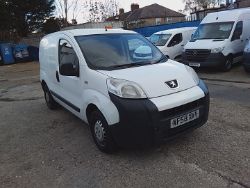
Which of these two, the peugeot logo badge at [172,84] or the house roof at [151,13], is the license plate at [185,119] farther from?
the house roof at [151,13]

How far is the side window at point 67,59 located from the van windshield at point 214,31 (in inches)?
293

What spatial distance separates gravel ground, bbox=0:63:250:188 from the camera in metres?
3.67

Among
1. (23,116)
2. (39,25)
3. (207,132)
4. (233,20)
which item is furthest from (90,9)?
(207,132)

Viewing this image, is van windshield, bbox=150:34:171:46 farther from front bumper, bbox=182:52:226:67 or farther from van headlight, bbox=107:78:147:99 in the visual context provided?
van headlight, bbox=107:78:147:99

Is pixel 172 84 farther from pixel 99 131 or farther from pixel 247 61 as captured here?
pixel 247 61

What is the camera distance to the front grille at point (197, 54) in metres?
10.9

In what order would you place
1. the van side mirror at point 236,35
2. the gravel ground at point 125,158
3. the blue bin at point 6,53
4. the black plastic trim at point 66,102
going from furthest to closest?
the blue bin at point 6,53 < the van side mirror at point 236,35 < the black plastic trim at point 66,102 < the gravel ground at point 125,158

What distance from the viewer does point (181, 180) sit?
141 inches

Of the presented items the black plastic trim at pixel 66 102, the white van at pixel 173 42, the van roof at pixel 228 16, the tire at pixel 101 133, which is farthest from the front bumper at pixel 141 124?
the white van at pixel 173 42

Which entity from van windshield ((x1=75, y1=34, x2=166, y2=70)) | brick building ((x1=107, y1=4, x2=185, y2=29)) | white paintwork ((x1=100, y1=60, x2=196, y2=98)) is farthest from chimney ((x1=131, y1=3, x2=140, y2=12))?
white paintwork ((x1=100, y1=60, x2=196, y2=98))

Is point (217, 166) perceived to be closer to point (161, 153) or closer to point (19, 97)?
point (161, 153)

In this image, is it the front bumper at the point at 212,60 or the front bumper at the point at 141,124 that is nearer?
the front bumper at the point at 141,124

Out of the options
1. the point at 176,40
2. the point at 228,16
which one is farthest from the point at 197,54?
the point at 176,40

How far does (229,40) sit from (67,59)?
7551 millimetres
